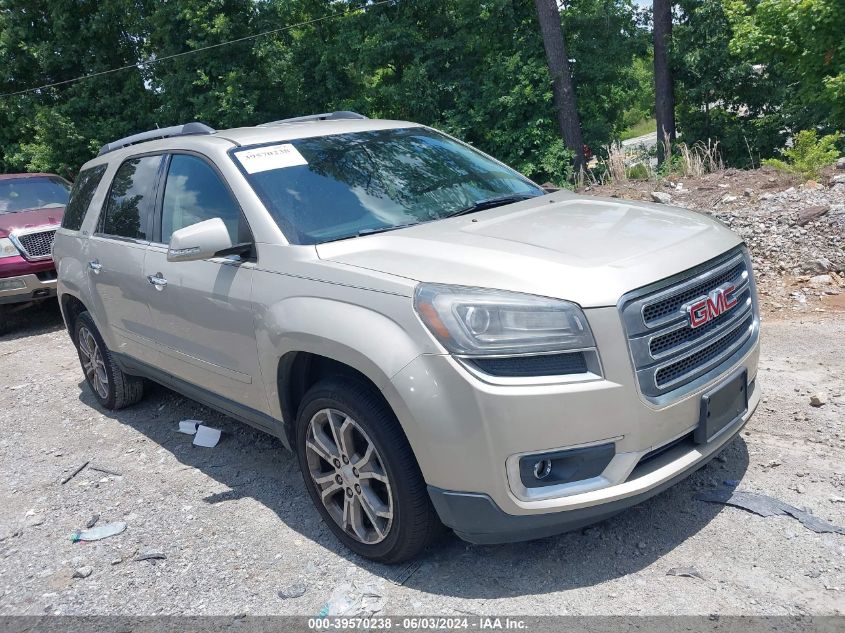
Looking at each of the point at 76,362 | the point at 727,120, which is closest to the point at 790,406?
the point at 76,362

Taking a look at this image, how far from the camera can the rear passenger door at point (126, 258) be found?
15.4 feet

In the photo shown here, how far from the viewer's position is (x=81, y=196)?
578 centimetres

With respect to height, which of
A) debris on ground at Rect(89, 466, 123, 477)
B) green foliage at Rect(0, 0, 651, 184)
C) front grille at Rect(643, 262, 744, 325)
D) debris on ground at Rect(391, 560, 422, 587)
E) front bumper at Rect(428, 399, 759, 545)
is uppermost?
green foliage at Rect(0, 0, 651, 184)

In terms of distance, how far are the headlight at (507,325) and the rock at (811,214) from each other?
5.73 metres

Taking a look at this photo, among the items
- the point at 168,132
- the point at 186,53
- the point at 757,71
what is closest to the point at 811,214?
the point at 168,132

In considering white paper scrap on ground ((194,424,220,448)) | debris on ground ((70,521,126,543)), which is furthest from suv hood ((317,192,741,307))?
white paper scrap on ground ((194,424,220,448))

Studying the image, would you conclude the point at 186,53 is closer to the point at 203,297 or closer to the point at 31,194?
the point at 31,194

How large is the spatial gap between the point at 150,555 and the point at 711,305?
2896mm

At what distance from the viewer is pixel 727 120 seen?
65.2 feet

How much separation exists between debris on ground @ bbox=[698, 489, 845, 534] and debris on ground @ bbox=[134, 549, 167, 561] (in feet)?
8.63

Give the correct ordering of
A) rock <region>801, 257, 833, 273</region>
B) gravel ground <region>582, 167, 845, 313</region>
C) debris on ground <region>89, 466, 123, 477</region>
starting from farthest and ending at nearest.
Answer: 1. rock <region>801, 257, 833, 273</region>
2. gravel ground <region>582, 167, 845, 313</region>
3. debris on ground <region>89, 466, 123, 477</region>

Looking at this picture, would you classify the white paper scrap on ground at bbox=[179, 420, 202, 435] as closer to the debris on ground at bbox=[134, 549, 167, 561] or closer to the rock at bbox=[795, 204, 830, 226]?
the debris on ground at bbox=[134, 549, 167, 561]

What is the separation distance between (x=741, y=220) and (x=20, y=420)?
23.2 feet

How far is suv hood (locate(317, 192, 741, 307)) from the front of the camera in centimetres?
284
